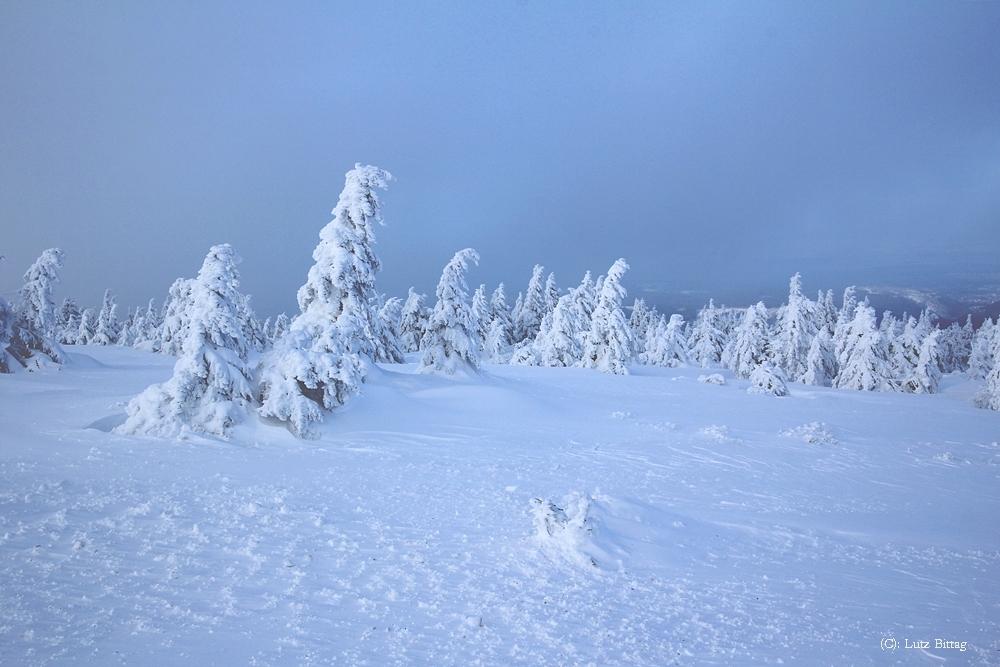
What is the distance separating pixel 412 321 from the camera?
51188 millimetres

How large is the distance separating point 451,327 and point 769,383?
20.9 meters

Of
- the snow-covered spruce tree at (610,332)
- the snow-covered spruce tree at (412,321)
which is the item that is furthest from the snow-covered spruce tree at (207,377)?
the snow-covered spruce tree at (412,321)

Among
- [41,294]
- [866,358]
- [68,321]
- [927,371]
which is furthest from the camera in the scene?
[68,321]

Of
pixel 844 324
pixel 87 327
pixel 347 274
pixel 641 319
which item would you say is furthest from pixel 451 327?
pixel 87 327

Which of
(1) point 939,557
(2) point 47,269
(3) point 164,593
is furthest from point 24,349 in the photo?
(1) point 939,557

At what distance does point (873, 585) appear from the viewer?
22.6ft

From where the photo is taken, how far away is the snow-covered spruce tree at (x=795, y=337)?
44750 mm

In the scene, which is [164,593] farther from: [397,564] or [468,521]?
[468,521]

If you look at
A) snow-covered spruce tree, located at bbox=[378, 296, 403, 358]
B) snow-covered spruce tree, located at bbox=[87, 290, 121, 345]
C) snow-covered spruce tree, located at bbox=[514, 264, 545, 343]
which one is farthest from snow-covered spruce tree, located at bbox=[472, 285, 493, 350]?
snow-covered spruce tree, located at bbox=[87, 290, 121, 345]

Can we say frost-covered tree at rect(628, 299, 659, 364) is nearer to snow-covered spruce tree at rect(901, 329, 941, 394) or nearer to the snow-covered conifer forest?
snow-covered spruce tree at rect(901, 329, 941, 394)

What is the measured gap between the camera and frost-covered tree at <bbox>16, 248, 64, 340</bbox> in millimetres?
23906

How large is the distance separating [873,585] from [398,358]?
1410 inches

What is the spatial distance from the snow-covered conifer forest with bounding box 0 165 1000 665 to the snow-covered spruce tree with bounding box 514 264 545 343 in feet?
121

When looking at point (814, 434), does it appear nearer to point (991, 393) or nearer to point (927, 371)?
point (991, 393)
